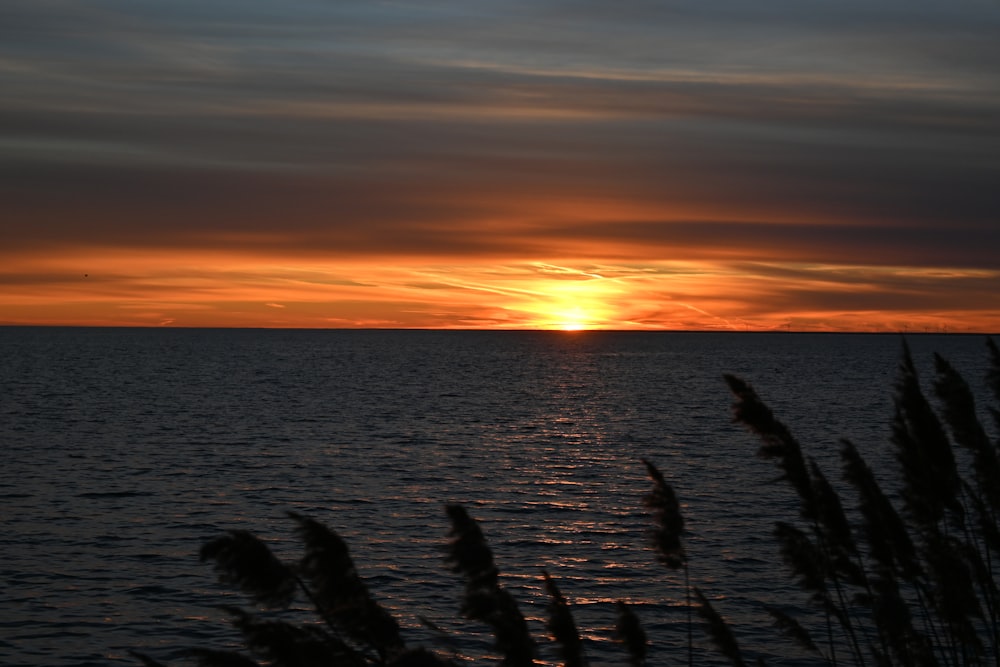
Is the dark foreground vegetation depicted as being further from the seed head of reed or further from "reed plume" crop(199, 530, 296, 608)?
"reed plume" crop(199, 530, 296, 608)

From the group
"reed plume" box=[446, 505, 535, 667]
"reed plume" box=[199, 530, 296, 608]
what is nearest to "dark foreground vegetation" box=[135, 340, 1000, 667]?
"reed plume" box=[446, 505, 535, 667]

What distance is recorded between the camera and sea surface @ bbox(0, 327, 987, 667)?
874 inches

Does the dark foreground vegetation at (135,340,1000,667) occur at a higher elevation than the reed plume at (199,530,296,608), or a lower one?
higher

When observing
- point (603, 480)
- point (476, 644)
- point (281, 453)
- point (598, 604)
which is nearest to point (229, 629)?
point (476, 644)

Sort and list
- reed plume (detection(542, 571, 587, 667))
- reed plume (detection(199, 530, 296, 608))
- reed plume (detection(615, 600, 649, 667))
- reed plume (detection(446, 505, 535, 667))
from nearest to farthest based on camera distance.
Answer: reed plume (detection(199, 530, 296, 608)) < reed plume (detection(446, 505, 535, 667)) < reed plume (detection(542, 571, 587, 667)) < reed plume (detection(615, 600, 649, 667))

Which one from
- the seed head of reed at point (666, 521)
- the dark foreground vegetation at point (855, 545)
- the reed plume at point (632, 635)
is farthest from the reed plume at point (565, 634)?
the seed head of reed at point (666, 521)

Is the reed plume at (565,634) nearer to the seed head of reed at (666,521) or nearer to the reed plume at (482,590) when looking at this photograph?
the reed plume at (482,590)

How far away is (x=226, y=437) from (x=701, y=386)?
2933 inches

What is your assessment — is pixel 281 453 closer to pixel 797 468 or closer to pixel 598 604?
pixel 598 604

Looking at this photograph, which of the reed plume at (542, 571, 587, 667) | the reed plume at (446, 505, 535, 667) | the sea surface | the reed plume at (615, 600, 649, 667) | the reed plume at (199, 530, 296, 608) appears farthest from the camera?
the sea surface

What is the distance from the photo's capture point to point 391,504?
120 feet

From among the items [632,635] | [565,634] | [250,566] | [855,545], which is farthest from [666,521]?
[250,566]

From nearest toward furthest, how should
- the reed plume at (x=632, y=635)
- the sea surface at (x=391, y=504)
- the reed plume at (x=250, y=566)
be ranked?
the reed plume at (x=250, y=566) < the reed plume at (x=632, y=635) < the sea surface at (x=391, y=504)

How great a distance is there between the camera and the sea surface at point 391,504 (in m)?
22.2
